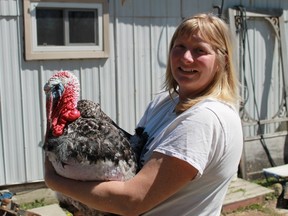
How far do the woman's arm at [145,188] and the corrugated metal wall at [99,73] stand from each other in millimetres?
3416

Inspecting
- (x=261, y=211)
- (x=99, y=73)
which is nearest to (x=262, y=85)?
(x=261, y=211)

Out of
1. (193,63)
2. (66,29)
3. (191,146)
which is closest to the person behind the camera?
(191,146)

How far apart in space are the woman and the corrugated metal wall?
3191 millimetres

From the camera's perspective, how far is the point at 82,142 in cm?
192

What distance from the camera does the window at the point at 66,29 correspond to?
481 cm

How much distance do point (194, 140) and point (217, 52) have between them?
0.41m

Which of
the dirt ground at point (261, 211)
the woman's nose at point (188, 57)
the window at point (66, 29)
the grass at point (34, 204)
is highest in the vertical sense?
the window at point (66, 29)

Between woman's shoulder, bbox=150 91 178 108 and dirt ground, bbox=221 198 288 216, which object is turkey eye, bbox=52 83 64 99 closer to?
woman's shoulder, bbox=150 91 178 108

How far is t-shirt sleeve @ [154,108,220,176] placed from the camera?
5.31ft

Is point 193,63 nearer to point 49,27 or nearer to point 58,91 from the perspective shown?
point 58,91

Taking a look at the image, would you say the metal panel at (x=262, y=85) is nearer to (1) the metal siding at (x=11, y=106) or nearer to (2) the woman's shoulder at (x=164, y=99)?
(1) the metal siding at (x=11, y=106)

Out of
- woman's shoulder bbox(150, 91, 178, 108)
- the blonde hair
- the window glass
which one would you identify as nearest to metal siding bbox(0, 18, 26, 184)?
the window glass

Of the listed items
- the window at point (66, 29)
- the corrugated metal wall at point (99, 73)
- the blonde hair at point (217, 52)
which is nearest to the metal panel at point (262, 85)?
the corrugated metal wall at point (99, 73)

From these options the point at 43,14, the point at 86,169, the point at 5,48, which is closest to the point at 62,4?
the point at 43,14
